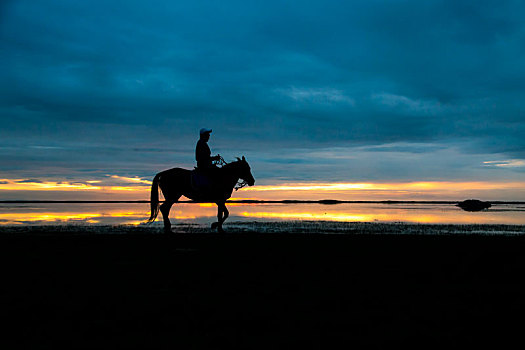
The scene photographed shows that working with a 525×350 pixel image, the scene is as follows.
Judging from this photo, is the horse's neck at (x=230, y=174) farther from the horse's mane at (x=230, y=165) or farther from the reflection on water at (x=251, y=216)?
the reflection on water at (x=251, y=216)

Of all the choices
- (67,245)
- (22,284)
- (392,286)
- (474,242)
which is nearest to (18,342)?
(22,284)

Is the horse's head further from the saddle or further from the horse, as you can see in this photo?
the saddle

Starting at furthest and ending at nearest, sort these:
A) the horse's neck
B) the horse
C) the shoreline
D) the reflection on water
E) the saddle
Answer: the reflection on water, the shoreline, the horse's neck, the horse, the saddle

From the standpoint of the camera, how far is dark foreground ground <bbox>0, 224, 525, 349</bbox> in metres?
4.73

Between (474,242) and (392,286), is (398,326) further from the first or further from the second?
(474,242)

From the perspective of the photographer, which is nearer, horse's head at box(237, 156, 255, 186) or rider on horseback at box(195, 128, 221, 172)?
rider on horseback at box(195, 128, 221, 172)

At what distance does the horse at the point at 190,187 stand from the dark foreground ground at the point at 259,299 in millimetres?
6260

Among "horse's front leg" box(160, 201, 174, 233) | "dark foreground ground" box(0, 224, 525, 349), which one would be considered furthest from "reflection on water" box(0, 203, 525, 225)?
"dark foreground ground" box(0, 224, 525, 349)

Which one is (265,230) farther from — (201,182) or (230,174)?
(201,182)

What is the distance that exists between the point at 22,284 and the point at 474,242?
13937mm

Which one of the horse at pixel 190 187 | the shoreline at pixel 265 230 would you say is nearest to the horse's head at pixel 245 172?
the horse at pixel 190 187

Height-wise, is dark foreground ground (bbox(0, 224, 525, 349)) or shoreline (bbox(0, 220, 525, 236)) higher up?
shoreline (bbox(0, 220, 525, 236))

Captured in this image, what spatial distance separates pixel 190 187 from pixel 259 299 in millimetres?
11917

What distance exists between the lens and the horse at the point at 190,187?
17.9m
